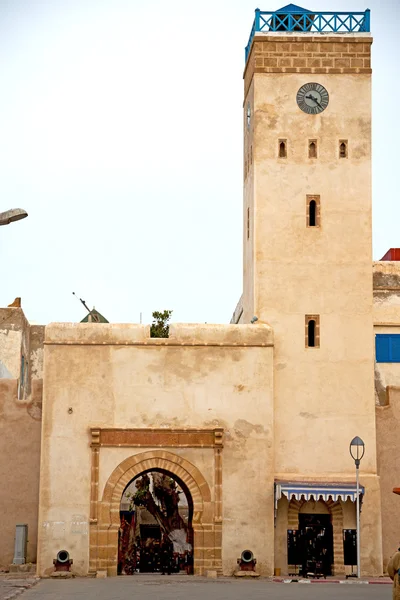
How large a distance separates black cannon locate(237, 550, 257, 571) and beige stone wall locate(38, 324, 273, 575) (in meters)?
0.25

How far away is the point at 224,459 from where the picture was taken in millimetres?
28844

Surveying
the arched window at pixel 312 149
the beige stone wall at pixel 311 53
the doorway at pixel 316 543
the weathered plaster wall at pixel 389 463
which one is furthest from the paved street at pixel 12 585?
the beige stone wall at pixel 311 53

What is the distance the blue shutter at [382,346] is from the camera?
37719mm

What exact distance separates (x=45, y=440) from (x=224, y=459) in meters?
4.40

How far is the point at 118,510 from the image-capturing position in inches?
1121

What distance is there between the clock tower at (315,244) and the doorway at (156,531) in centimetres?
344

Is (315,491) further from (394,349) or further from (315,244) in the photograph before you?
(394,349)

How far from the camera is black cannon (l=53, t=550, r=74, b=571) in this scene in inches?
1100

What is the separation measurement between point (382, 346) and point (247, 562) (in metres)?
11.8

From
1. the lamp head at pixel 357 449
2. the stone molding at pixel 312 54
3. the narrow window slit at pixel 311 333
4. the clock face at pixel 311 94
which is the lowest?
the lamp head at pixel 357 449

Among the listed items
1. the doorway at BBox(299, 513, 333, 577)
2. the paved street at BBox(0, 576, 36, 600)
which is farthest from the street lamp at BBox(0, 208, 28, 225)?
the doorway at BBox(299, 513, 333, 577)

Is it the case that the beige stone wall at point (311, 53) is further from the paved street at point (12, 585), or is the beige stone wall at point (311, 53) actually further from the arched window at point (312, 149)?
the paved street at point (12, 585)

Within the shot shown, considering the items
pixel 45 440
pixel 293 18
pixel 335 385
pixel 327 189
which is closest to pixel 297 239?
pixel 327 189

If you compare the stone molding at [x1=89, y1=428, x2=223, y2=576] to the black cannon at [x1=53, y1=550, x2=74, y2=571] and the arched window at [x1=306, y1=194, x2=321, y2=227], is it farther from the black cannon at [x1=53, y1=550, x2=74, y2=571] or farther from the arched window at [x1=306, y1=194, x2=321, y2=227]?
the arched window at [x1=306, y1=194, x2=321, y2=227]
